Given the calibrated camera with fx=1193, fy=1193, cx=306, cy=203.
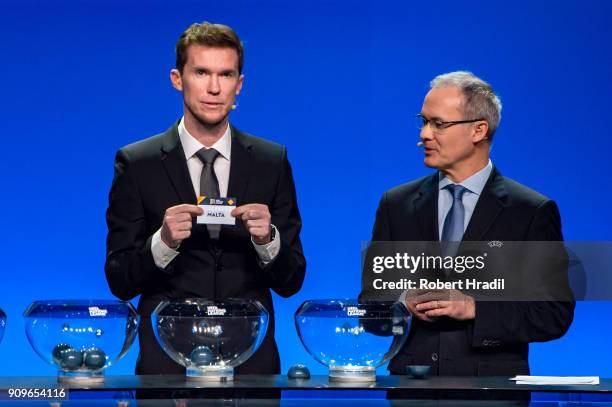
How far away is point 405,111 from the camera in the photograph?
5566 millimetres

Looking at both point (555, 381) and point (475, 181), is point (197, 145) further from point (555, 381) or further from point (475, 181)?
point (555, 381)

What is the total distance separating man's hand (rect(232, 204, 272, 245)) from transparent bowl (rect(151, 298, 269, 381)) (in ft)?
1.41

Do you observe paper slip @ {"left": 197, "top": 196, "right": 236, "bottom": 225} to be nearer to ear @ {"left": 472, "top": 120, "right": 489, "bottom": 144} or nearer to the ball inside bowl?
the ball inside bowl

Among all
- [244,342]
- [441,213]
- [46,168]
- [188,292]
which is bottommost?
[244,342]

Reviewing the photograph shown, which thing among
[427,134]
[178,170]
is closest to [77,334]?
[178,170]

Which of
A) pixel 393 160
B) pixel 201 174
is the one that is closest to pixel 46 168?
pixel 393 160

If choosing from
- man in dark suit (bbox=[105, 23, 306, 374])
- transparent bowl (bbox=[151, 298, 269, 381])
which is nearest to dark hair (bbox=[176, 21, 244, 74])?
man in dark suit (bbox=[105, 23, 306, 374])

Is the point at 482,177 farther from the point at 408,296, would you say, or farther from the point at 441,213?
the point at 408,296

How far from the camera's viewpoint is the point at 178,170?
383 centimetres

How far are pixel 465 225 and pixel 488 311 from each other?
335mm

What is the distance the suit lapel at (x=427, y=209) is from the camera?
384cm

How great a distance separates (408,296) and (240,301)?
68cm

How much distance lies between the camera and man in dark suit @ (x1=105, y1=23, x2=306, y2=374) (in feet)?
12.0

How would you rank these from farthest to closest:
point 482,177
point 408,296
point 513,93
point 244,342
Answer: point 513,93 → point 482,177 → point 408,296 → point 244,342
